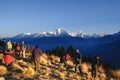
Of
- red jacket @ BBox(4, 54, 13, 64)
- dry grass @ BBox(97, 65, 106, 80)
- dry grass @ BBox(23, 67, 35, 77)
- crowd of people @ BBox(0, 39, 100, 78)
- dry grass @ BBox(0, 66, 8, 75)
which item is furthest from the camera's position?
dry grass @ BBox(97, 65, 106, 80)

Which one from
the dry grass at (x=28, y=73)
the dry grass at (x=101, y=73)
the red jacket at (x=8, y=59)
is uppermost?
the red jacket at (x=8, y=59)

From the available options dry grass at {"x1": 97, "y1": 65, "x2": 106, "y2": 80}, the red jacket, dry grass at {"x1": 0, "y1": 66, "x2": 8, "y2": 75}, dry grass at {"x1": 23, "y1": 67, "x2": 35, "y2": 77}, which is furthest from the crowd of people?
dry grass at {"x1": 97, "y1": 65, "x2": 106, "y2": 80}

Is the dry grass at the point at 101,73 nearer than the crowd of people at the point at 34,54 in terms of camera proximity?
No

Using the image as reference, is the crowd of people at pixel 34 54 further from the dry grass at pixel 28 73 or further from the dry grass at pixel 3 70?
the dry grass at pixel 28 73

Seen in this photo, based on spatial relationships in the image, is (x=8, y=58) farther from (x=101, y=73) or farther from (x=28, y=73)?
(x=101, y=73)

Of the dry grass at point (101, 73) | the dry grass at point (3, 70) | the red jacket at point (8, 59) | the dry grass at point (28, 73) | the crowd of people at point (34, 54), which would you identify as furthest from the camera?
the dry grass at point (101, 73)

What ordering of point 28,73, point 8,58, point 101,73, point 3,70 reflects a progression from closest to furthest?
1. point 28,73
2. point 3,70
3. point 8,58
4. point 101,73

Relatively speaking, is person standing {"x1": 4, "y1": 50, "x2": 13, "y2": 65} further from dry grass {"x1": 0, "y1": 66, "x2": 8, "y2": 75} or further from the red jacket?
dry grass {"x1": 0, "y1": 66, "x2": 8, "y2": 75}

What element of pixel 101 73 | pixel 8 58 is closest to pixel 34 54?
pixel 8 58

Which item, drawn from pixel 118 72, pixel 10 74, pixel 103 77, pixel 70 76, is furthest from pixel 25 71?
pixel 118 72

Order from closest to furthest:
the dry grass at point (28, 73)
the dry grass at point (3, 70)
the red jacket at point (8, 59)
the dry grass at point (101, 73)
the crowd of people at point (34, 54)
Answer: the dry grass at point (28, 73), the dry grass at point (3, 70), the red jacket at point (8, 59), the crowd of people at point (34, 54), the dry grass at point (101, 73)

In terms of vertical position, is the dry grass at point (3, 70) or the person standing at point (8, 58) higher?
the person standing at point (8, 58)

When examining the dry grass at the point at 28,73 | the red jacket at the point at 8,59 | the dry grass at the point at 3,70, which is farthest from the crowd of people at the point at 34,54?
the dry grass at the point at 28,73

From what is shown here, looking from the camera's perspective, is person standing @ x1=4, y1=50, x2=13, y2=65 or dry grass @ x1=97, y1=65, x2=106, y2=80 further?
dry grass @ x1=97, y1=65, x2=106, y2=80
